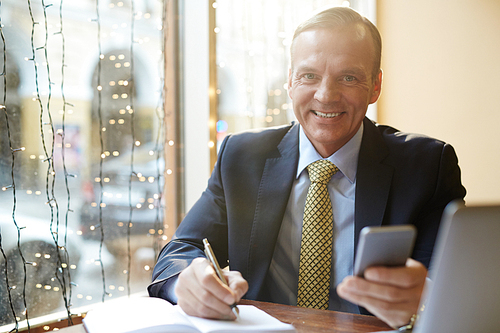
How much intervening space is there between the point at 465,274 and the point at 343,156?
0.77 meters

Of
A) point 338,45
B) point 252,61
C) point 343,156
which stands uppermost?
point 252,61

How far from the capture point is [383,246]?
2.02ft

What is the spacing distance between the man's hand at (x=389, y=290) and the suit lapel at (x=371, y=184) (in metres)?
0.45

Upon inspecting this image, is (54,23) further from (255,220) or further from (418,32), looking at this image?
(418,32)

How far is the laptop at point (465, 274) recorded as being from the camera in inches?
21.0

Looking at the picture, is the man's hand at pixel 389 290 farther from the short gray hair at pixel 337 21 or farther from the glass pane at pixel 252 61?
the glass pane at pixel 252 61

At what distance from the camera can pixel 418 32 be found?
124 inches

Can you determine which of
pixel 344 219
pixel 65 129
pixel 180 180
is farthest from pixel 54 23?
pixel 344 219

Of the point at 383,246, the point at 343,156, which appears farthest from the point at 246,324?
the point at 343,156

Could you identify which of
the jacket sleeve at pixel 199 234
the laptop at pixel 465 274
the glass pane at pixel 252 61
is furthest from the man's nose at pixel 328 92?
the glass pane at pixel 252 61

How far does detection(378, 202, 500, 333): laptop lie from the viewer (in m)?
0.53

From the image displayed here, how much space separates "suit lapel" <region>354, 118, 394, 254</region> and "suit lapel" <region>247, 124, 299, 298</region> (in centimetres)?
22

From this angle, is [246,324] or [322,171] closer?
[246,324]

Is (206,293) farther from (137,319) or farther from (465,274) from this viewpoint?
(465,274)
